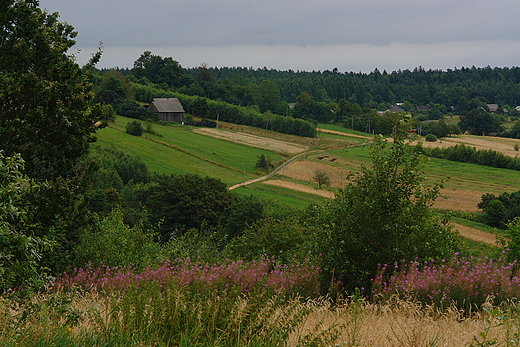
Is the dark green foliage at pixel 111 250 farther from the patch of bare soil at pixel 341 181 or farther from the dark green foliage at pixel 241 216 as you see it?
the patch of bare soil at pixel 341 181

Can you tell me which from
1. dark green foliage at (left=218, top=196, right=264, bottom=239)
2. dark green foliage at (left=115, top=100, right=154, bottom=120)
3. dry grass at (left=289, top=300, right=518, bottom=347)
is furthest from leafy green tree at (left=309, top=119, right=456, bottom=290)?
dark green foliage at (left=115, top=100, right=154, bottom=120)

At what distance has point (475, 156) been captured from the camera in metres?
90.8

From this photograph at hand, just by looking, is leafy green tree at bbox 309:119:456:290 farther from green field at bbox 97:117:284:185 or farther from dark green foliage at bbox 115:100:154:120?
dark green foliage at bbox 115:100:154:120

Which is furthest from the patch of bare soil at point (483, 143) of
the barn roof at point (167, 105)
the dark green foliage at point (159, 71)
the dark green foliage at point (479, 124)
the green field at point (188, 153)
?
the dark green foliage at point (159, 71)

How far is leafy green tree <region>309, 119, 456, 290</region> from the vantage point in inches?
380

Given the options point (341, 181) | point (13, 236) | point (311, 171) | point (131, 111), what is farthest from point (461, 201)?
point (131, 111)

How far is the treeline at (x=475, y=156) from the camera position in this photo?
286ft

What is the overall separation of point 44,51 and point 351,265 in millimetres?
9182

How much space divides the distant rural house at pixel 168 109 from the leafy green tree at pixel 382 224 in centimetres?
10055

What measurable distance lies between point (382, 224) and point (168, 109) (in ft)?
339


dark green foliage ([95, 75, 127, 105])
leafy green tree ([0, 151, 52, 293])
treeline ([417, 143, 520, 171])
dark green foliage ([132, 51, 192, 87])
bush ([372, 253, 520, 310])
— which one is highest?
dark green foliage ([132, 51, 192, 87])

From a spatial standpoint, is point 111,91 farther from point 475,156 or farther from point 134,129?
point 475,156

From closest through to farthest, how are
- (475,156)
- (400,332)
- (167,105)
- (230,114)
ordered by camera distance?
(400,332), (475,156), (167,105), (230,114)

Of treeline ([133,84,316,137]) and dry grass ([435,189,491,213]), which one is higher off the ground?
treeline ([133,84,316,137])
